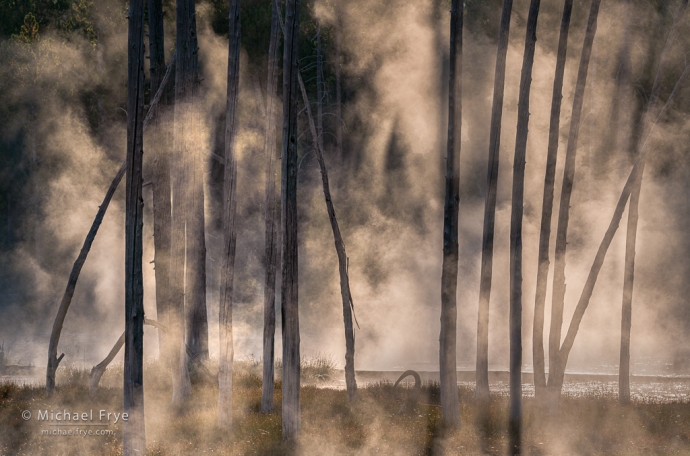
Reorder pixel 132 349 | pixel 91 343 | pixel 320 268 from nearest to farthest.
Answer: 1. pixel 132 349
2. pixel 91 343
3. pixel 320 268

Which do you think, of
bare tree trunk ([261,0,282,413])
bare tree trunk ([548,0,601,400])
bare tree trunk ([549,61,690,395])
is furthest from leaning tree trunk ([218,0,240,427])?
bare tree trunk ([548,0,601,400])

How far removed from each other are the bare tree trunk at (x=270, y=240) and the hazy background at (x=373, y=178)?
13.5 meters

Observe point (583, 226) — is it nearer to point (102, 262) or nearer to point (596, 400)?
point (596, 400)

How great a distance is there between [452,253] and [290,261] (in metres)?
2.96

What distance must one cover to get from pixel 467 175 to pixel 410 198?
9.40 ft

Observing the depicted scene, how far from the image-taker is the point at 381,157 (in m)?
33.8

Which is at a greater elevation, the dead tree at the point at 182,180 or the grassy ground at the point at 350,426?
the dead tree at the point at 182,180

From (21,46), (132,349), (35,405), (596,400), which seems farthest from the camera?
(21,46)

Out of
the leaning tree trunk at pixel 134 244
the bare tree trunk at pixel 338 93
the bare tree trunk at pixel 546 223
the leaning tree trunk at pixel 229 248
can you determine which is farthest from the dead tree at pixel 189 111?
the bare tree trunk at pixel 338 93

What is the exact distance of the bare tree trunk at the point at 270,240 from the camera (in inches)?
503

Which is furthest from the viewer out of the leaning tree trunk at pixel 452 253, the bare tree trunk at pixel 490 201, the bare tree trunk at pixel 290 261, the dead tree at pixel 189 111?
the bare tree trunk at pixel 490 201

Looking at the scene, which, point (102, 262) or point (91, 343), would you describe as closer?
point (91, 343)

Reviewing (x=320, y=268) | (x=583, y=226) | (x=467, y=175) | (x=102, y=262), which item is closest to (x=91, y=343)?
(x=102, y=262)

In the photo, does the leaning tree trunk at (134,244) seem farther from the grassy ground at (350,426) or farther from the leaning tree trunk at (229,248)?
the leaning tree trunk at (229,248)
